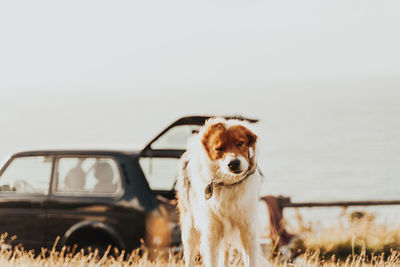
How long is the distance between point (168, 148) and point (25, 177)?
2.06 m

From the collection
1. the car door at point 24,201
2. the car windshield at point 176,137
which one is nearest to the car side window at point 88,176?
the car door at point 24,201

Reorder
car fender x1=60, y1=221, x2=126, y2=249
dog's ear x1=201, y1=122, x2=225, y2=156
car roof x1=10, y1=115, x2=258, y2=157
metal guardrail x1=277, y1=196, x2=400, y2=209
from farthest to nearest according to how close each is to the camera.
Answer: metal guardrail x1=277, y1=196, x2=400, y2=209 → car fender x1=60, y1=221, x2=126, y2=249 → car roof x1=10, y1=115, x2=258, y2=157 → dog's ear x1=201, y1=122, x2=225, y2=156

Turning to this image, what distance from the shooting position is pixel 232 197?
4734 millimetres

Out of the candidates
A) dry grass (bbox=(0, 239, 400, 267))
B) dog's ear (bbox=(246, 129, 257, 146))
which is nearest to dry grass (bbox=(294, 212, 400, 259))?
dry grass (bbox=(0, 239, 400, 267))

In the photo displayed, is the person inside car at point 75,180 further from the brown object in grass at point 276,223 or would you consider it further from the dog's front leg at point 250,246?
the brown object in grass at point 276,223

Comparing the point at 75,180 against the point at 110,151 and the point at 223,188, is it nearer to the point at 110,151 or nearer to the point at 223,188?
the point at 110,151

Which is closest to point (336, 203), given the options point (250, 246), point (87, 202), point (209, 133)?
point (87, 202)

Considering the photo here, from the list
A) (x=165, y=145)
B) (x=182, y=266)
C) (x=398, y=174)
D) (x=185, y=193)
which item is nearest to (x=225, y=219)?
(x=185, y=193)

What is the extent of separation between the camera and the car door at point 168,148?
6.00 meters

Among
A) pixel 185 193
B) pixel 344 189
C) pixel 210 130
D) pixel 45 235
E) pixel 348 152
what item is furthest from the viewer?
pixel 348 152

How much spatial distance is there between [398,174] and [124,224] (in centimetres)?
7299

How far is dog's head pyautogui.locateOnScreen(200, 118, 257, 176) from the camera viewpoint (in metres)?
4.34

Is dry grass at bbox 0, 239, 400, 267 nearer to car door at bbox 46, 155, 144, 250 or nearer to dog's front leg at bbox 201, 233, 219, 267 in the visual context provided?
car door at bbox 46, 155, 144, 250

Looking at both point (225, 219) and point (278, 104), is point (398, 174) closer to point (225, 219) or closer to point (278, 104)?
point (225, 219)
